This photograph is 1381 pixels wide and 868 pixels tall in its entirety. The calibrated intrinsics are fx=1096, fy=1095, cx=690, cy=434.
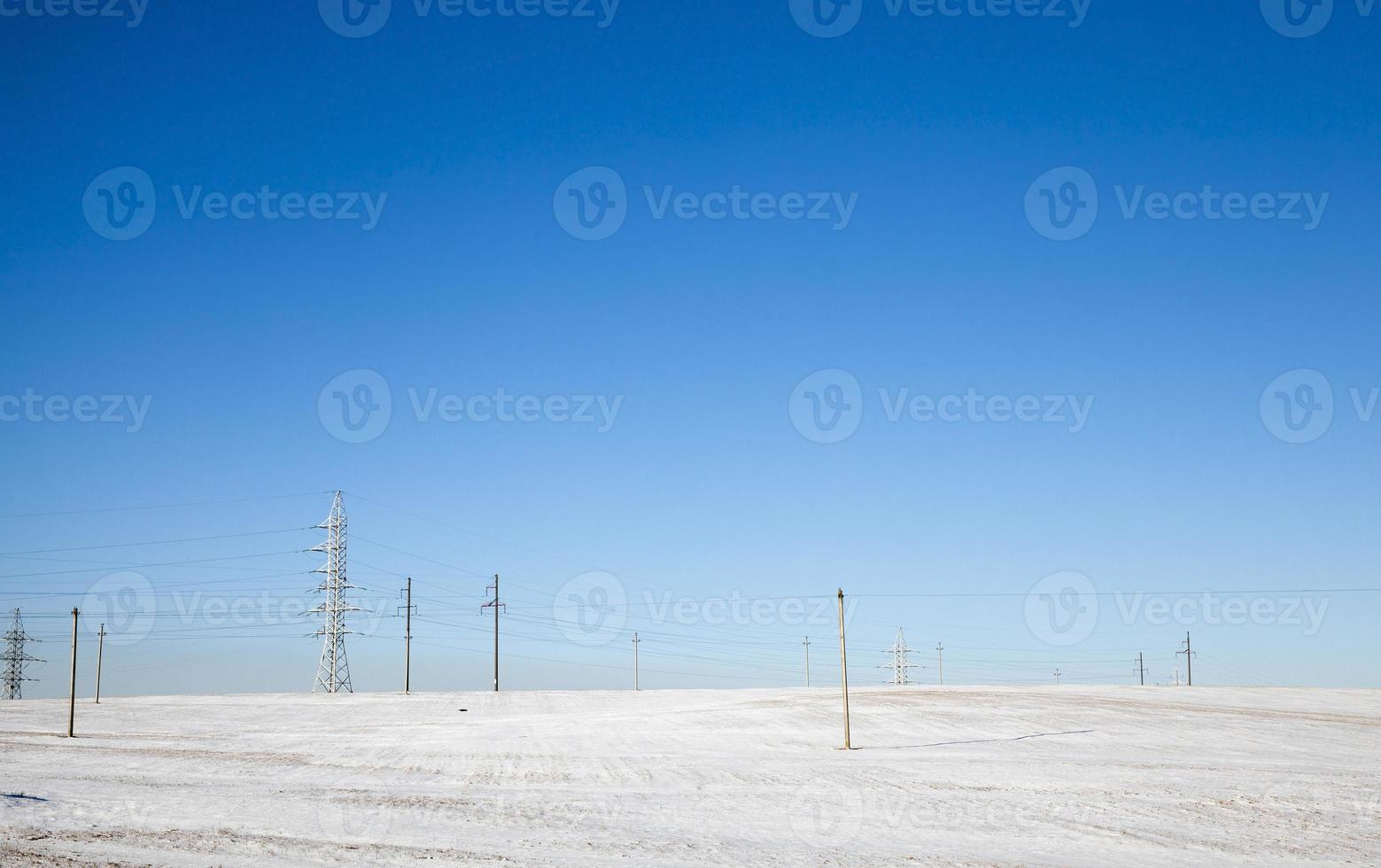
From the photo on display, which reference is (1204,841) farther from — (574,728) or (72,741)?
(72,741)

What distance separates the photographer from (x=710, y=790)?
1166 inches

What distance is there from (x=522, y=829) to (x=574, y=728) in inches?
1144

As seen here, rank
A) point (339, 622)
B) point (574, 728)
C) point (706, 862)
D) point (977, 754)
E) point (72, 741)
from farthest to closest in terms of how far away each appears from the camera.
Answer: point (339, 622)
point (574, 728)
point (72, 741)
point (977, 754)
point (706, 862)

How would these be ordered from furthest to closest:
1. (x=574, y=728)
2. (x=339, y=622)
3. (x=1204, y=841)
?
(x=339, y=622)
(x=574, y=728)
(x=1204, y=841)

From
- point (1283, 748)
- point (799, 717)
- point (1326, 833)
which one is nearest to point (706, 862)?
point (1326, 833)

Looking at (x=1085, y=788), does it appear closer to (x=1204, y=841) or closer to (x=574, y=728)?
(x=1204, y=841)

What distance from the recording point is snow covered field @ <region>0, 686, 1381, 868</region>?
2117 centimetres

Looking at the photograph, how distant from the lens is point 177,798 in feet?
91.0

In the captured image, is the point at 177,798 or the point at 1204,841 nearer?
the point at 1204,841

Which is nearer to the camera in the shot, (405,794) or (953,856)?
(953,856)

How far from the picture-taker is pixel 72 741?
152 feet

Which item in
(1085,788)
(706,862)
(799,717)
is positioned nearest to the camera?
(706,862)

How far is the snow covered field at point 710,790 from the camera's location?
21172 millimetres

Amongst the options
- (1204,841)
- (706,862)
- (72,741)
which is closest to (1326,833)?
(1204,841)
